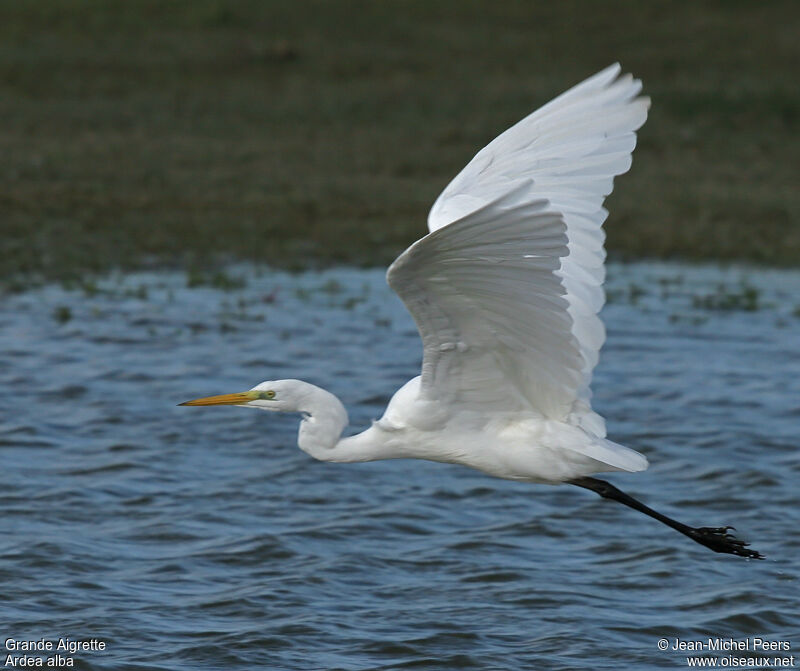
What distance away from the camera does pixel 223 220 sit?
12.4 meters

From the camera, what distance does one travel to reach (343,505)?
7113 mm

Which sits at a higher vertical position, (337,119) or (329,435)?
(337,119)

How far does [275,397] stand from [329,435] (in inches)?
9.4

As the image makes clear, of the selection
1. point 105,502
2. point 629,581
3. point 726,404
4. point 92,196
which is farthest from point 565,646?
point 92,196

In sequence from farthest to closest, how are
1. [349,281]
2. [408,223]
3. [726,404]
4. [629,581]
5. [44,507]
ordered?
[408,223] → [349,281] → [726,404] → [44,507] → [629,581]

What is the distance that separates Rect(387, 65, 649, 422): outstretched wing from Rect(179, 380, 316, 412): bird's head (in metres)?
0.46

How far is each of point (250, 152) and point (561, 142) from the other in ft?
31.2

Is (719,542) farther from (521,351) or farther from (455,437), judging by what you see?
(521,351)

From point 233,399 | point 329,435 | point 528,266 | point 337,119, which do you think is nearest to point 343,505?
point 329,435

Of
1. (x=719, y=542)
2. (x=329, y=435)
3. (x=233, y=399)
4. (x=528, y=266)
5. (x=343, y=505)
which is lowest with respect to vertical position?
(x=343, y=505)

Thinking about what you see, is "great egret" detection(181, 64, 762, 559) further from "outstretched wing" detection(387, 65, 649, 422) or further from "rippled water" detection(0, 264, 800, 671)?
"rippled water" detection(0, 264, 800, 671)

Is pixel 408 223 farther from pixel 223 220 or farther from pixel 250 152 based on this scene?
pixel 250 152

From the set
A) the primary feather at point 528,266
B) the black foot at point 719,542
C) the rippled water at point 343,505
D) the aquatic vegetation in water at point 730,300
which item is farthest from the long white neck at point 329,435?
the aquatic vegetation in water at point 730,300

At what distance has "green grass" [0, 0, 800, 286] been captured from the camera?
12141mm
